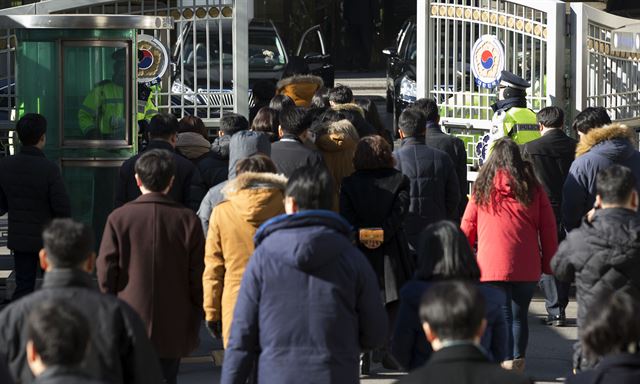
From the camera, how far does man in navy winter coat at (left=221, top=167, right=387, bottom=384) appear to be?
549 cm

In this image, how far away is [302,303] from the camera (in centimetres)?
550

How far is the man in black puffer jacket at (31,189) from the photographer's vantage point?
→ 9172 millimetres

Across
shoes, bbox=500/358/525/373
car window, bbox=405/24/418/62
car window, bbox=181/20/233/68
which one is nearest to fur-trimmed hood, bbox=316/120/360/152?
shoes, bbox=500/358/525/373

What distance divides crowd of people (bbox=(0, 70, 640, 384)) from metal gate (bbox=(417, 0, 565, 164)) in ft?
7.65

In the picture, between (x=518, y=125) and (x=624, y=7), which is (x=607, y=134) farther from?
(x=624, y=7)

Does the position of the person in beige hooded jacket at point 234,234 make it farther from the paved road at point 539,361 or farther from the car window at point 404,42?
the car window at point 404,42

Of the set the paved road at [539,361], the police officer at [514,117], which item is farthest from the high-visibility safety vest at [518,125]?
the paved road at [539,361]

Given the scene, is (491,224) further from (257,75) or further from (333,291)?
(257,75)

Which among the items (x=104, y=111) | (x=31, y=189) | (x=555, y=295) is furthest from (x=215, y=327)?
(x=104, y=111)

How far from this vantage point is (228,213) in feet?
22.1

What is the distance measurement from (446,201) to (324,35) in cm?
2250

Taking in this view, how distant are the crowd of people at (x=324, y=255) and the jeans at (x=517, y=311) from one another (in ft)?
0.04

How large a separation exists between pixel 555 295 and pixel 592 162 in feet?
4.64

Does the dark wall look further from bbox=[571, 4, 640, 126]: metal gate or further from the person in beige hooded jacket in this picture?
the person in beige hooded jacket
